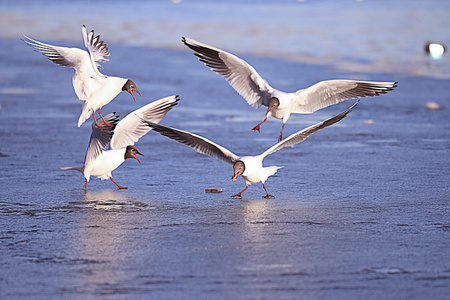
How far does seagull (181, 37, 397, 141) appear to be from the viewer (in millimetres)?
8336

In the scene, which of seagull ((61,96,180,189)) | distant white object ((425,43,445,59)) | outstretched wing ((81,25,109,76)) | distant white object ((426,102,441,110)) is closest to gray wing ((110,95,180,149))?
seagull ((61,96,180,189))

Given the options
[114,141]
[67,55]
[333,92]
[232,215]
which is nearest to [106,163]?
[114,141]

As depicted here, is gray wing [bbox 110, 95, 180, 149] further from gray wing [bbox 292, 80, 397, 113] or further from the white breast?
gray wing [bbox 292, 80, 397, 113]

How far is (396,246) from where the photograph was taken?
5328 millimetres

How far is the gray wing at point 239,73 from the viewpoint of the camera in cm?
843

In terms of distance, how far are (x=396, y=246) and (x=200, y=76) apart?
38.6 ft

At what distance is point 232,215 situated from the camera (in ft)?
20.6

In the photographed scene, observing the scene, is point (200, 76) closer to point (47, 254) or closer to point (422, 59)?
point (422, 59)

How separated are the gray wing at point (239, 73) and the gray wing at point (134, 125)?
0.78 metres

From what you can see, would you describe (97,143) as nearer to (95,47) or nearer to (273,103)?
(273,103)

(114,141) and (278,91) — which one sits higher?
(278,91)

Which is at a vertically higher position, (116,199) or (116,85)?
(116,85)

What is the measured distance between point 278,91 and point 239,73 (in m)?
0.47

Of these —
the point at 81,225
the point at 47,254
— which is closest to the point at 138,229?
the point at 81,225
